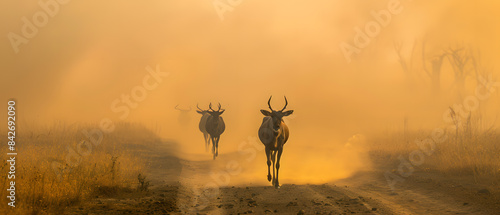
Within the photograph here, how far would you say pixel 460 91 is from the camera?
1773 inches

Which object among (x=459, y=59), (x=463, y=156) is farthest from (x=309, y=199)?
(x=459, y=59)

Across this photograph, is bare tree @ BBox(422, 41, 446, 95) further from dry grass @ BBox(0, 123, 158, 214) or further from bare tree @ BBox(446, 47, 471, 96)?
dry grass @ BBox(0, 123, 158, 214)

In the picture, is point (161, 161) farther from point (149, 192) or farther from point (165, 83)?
point (165, 83)

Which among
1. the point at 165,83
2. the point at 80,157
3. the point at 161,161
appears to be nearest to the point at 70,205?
the point at 80,157

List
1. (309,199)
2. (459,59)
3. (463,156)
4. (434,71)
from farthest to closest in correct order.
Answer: (434,71) → (459,59) → (463,156) → (309,199)

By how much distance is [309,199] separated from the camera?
991cm

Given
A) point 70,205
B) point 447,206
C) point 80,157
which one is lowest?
point 447,206

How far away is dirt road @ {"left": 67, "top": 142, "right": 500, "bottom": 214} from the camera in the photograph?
883cm

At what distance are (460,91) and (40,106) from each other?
145ft

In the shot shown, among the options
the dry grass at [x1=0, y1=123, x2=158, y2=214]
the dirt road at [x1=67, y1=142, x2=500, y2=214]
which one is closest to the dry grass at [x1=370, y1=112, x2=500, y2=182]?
the dirt road at [x1=67, y1=142, x2=500, y2=214]

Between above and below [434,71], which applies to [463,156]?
below

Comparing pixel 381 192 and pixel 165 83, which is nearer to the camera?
pixel 381 192

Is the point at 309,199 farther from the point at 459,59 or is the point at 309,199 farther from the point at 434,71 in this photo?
the point at 434,71

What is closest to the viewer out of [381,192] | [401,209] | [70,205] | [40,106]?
[70,205]
